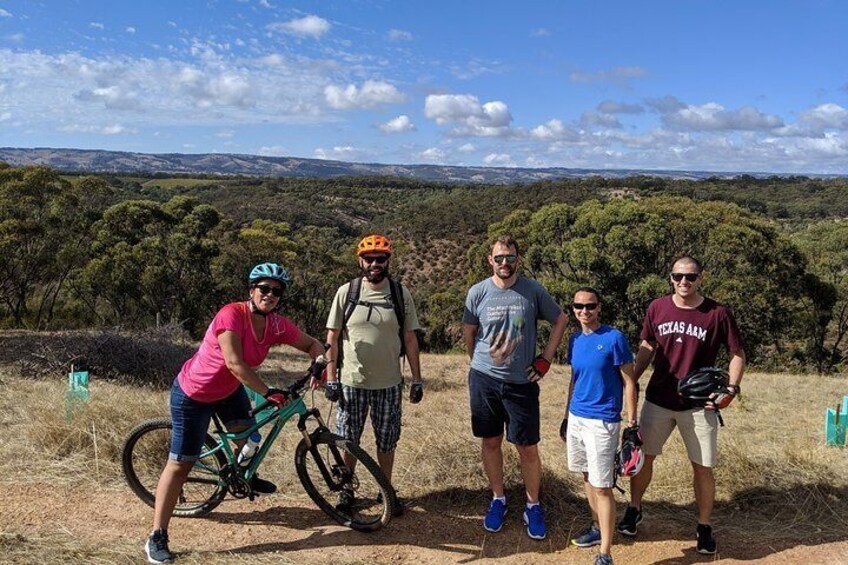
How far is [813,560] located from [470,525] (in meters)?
1.98

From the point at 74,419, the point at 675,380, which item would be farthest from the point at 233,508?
the point at 675,380

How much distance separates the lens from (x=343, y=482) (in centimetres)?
367

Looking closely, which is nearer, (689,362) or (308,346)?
(689,362)

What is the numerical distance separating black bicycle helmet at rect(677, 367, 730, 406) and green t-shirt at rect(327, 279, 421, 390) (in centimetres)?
168

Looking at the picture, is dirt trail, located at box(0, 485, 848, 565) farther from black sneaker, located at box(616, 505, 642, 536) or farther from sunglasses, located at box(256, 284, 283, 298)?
sunglasses, located at box(256, 284, 283, 298)

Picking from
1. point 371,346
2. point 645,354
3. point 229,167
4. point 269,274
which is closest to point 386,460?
point 371,346

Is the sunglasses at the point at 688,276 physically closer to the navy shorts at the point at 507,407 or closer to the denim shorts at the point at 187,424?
the navy shorts at the point at 507,407

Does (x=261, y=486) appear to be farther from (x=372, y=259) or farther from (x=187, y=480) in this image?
(x=372, y=259)

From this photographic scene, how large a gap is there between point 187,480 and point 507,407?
2.11 meters

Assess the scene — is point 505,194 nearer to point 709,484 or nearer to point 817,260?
point 817,260

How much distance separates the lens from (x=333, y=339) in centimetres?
362

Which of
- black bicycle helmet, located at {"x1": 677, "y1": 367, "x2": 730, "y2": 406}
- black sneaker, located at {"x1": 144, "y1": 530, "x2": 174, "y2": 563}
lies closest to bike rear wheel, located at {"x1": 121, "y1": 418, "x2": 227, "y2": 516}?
black sneaker, located at {"x1": 144, "y1": 530, "x2": 174, "y2": 563}

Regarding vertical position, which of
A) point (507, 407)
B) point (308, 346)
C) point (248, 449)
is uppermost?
point (308, 346)

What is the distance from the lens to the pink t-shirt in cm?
316
